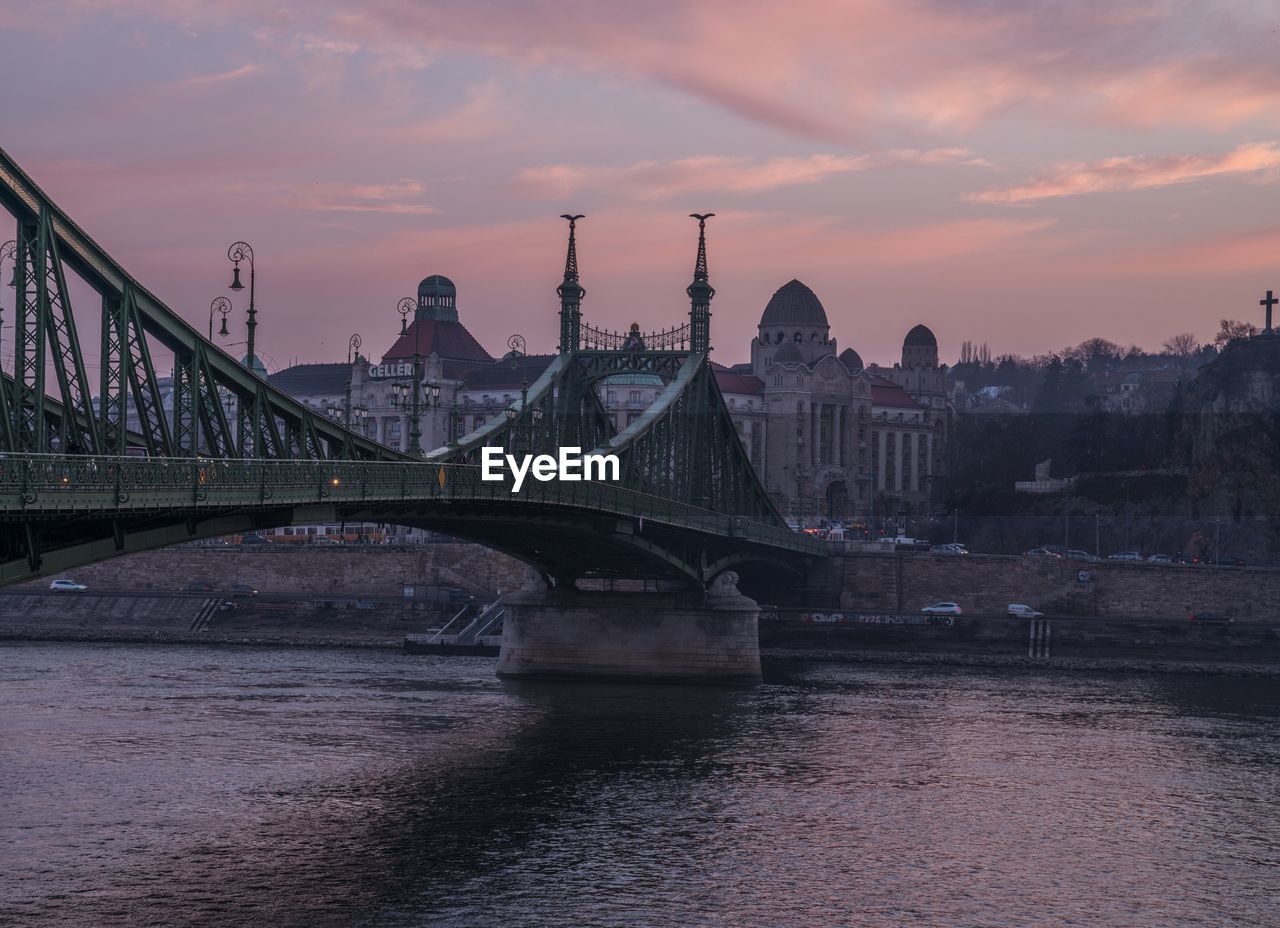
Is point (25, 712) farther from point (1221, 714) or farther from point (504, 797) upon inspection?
point (1221, 714)

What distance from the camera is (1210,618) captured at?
106938mm

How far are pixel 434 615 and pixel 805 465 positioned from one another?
86.1 metres

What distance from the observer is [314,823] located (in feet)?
148

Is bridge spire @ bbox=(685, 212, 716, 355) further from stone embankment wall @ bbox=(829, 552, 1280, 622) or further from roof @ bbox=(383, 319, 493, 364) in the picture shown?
roof @ bbox=(383, 319, 493, 364)

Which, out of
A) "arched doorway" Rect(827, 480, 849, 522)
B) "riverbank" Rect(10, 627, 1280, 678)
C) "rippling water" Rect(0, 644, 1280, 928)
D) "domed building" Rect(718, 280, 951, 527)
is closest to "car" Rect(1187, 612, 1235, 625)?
"riverbank" Rect(10, 627, 1280, 678)

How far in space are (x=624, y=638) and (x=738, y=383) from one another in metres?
110

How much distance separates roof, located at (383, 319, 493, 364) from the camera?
181 m

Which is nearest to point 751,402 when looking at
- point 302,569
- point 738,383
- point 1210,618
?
point 738,383

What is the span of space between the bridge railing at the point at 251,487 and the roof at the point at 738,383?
115m

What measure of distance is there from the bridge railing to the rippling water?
845 centimetres

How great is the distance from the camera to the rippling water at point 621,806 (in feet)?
126

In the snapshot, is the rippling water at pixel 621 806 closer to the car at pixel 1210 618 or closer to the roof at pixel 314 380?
the car at pixel 1210 618

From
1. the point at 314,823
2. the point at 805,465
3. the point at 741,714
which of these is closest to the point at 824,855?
the point at 314,823

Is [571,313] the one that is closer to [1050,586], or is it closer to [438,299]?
[1050,586]
